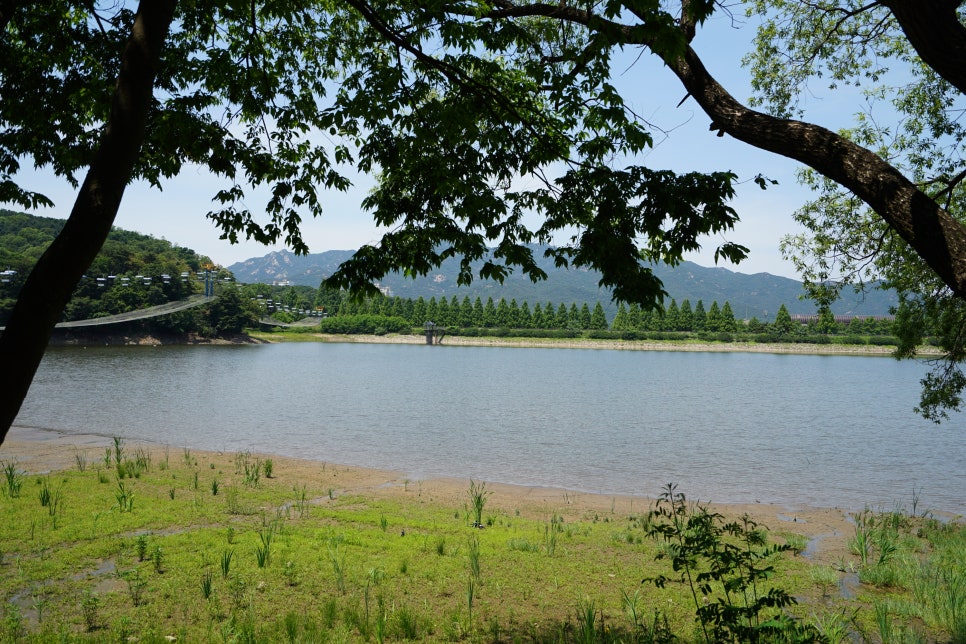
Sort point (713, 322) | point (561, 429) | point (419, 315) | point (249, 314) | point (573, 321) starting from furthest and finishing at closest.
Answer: point (419, 315), point (573, 321), point (713, 322), point (249, 314), point (561, 429)

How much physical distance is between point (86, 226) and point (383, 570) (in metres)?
4.97

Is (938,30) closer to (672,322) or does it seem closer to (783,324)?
(783,324)

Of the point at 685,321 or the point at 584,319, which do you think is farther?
the point at 584,319

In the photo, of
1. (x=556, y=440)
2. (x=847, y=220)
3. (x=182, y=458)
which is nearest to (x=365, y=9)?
(x=847, y=220)

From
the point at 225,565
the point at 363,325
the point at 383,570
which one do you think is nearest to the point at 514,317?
the point at 363,325

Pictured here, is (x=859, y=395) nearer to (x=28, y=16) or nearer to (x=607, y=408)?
(x=607, y=408)

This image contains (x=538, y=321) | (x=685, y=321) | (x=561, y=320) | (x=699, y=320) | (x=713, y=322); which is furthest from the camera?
(x=538, y=321)

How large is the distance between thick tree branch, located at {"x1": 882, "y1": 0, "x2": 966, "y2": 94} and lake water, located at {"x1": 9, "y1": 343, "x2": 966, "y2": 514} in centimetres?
1314

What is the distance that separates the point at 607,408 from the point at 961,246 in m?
29.2

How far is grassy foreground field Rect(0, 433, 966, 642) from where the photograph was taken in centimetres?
549

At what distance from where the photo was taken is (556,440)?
22.8 metres

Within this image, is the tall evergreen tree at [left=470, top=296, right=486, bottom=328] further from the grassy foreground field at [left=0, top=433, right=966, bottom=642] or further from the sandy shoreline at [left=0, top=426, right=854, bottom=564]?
the grassy foreground field at [left=0, top=433, right=966, bottom=642]

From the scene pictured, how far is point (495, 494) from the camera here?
45.6 feet

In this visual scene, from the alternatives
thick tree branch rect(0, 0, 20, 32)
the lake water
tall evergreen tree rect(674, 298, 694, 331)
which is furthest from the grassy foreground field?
tall evergreen tree rect(674, 298, 694, 331)
